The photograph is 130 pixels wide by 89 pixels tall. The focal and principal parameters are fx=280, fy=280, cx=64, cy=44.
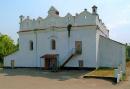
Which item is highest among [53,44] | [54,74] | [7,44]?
[7,44]

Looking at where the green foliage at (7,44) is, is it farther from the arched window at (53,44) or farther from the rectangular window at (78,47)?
the rectangular window at (78,47)

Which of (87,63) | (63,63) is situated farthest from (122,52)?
(63,63)

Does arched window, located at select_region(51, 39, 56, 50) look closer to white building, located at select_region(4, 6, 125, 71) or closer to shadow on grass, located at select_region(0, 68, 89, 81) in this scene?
white building, located at select_region(4, 6, 125, 71)

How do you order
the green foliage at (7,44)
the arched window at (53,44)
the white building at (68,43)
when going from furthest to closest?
the green foliage at (7,44) → the arched window at (53,44) → the white building at (68,43)

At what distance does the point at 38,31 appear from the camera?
37281 mm

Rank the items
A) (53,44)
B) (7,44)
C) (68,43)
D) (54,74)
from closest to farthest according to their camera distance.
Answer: (54,74)
(68,43)
(53,44)
(7,44)

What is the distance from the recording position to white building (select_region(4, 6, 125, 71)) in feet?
111

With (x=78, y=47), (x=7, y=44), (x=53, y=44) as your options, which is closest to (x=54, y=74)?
(x=78, y=47)

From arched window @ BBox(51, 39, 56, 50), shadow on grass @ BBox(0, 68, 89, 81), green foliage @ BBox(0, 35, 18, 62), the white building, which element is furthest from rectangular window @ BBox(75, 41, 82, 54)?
green foliage @ BBox(0, 35, 18, 62)

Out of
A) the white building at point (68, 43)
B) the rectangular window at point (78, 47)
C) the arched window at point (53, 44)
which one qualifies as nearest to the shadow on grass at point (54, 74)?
the white building at point (68, 43)

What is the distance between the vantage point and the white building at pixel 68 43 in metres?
34.0

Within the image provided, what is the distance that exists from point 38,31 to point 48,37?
175 centimetres

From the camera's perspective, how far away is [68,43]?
35.1 meters

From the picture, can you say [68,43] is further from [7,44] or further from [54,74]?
[7,44]
